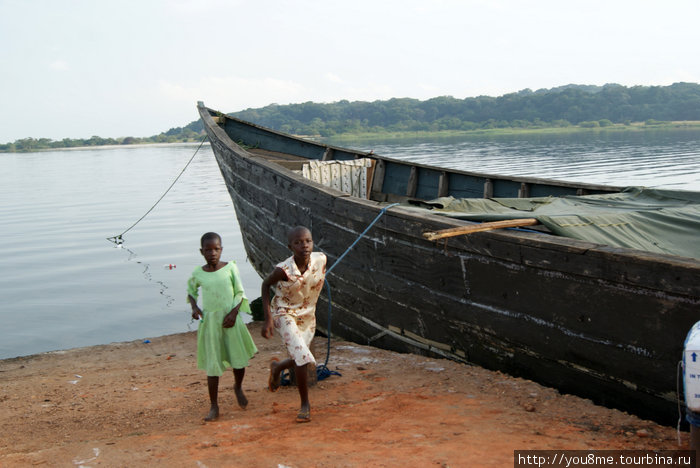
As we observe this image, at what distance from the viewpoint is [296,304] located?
13.5 feet

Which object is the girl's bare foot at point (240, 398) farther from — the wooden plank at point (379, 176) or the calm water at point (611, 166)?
the calm water at point (611, 166)

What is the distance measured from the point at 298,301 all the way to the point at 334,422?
2.72 feet

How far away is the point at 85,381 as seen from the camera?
6.00 meters

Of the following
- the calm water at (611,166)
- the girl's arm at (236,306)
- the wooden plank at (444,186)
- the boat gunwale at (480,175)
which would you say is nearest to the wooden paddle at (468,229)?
the girl's arm at (236,306)

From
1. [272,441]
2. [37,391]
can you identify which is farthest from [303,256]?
[37,391]

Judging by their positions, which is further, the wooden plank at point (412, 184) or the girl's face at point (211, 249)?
the wooden plank at point (412, 184)

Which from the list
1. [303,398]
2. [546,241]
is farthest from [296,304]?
[546,241]

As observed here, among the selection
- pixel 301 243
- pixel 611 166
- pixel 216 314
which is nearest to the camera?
pixel 301 243

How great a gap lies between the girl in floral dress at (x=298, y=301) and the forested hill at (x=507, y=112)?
80.2m

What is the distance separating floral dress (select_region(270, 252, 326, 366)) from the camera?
401 centimetres

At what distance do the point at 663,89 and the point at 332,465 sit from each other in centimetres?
9363

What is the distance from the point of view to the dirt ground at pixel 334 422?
10.6ft

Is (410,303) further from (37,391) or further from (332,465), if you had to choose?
(37,391)

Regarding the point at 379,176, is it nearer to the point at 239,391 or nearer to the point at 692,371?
the point at 239,391
